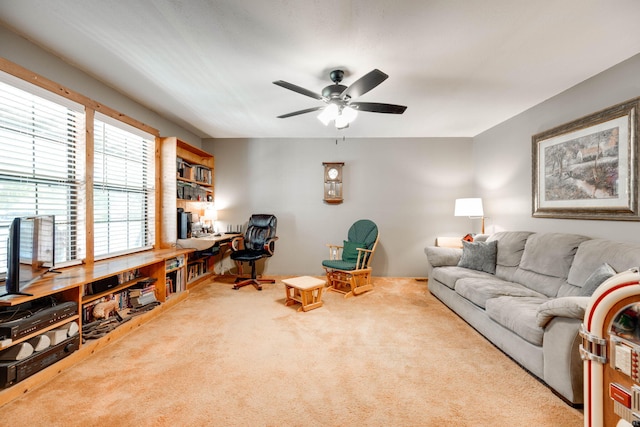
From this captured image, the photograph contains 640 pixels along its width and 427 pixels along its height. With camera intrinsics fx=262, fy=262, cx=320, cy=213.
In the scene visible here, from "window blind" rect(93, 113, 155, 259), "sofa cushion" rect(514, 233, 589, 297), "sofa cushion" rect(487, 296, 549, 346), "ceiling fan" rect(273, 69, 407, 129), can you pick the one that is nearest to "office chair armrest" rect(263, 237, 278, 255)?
"window blind" rect(93, 113, 155, 259)

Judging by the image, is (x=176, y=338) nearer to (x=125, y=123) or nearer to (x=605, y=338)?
(x=125, y=123)

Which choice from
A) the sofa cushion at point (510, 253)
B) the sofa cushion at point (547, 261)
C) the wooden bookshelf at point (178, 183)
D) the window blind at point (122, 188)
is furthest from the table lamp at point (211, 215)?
the sofa cushion at point (547, 261)

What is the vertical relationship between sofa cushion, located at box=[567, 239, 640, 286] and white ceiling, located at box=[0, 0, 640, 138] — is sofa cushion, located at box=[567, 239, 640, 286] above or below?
below

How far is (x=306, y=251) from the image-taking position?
4742 mm

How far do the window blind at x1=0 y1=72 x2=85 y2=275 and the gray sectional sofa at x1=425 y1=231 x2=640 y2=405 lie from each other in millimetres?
3899

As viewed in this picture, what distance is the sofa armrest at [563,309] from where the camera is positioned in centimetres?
153

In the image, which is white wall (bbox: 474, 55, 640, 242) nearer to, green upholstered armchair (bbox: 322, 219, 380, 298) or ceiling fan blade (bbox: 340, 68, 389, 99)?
green upholstered armchair (bbox: 322, 219, 380, 298)

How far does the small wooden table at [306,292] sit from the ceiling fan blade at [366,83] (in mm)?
2101

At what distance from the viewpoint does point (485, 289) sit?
8.25ft

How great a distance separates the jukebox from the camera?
0.91 meters

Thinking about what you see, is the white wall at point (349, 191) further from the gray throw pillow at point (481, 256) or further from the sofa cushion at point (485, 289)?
the sofa cushion at point (485, 289)

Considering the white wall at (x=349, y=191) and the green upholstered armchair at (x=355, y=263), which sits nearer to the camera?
Result: the green upholstered armchair at (x=355, y=263)

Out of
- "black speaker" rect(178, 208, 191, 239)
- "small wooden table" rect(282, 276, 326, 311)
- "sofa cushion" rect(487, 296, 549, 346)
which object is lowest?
"small wooden table" rect(282, 276, 326, 311)

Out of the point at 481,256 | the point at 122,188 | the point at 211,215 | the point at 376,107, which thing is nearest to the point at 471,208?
the point at 481,256
